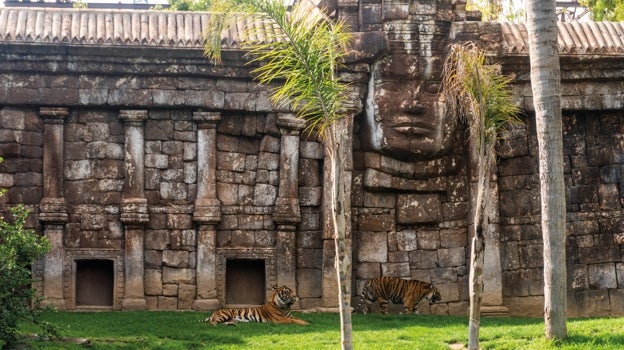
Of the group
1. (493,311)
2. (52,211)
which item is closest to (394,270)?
(493,311)

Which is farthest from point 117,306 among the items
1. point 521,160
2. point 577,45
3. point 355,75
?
point 577,45

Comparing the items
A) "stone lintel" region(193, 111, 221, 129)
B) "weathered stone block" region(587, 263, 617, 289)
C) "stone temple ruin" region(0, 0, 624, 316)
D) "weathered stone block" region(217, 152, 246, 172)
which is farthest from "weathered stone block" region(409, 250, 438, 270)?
"stone lintel" region(193, 111, 221, 129)

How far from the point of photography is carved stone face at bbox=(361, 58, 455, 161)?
1908 cm

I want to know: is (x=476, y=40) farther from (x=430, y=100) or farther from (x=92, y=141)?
(x=92, y=141)

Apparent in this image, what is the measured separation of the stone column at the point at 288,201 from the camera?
19.0 metres

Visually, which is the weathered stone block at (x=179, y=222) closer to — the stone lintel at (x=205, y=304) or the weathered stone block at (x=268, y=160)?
the stone lintel at (x=205, y=304)

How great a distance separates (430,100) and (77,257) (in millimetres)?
6457

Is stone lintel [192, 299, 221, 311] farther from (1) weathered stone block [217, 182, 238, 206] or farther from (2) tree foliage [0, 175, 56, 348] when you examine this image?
(2) tree foliage [0, 175, 56, 348]

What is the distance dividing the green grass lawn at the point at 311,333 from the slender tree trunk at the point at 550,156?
1.62ft

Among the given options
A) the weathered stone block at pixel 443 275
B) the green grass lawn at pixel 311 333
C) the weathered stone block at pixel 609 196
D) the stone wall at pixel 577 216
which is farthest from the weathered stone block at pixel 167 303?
the weathered stone block at pixel 609 196

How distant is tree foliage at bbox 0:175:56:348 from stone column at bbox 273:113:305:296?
17.1 feet

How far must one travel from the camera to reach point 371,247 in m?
19.4

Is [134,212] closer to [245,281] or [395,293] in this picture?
[245,281]

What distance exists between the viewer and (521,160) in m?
19.9
